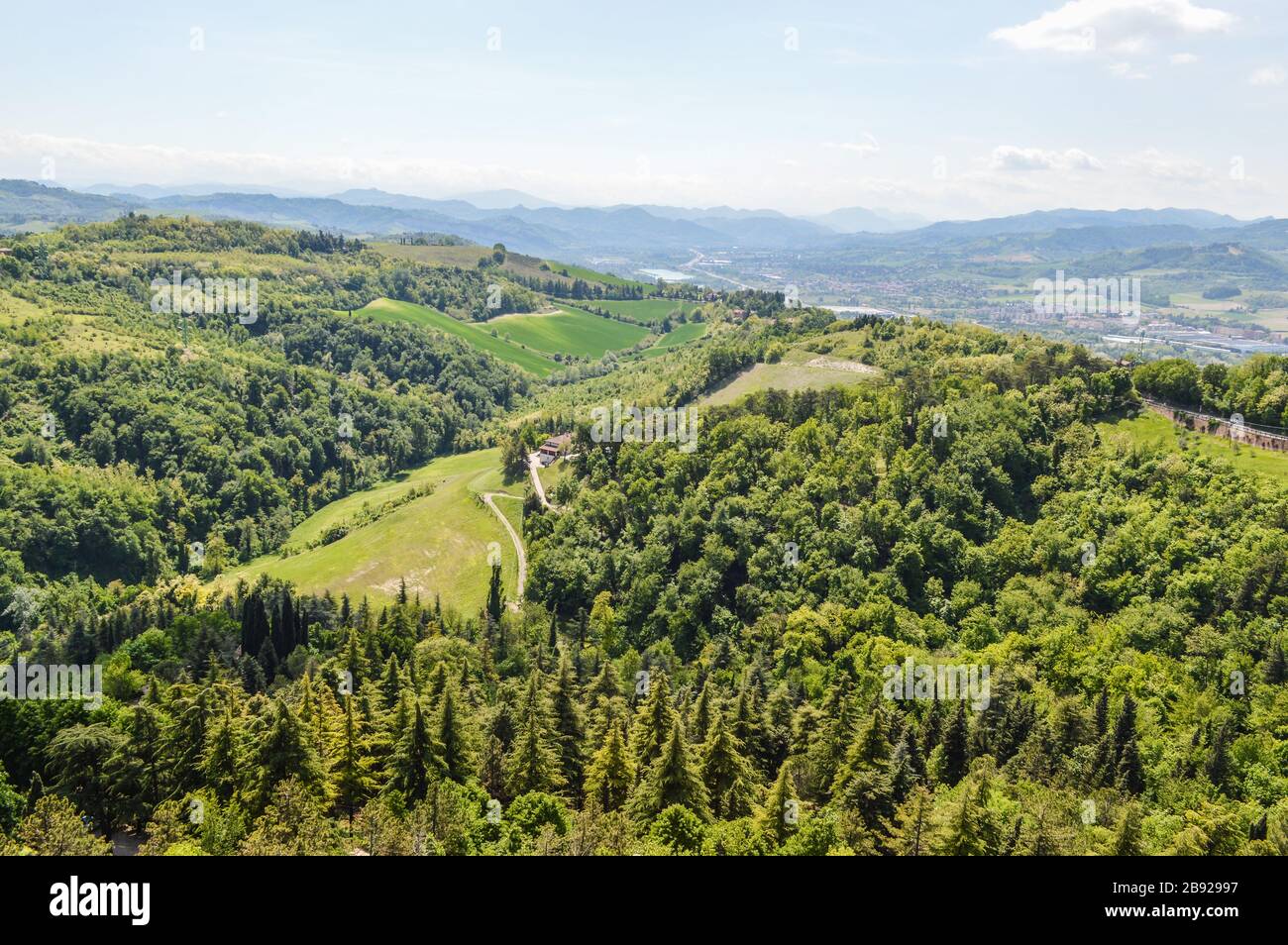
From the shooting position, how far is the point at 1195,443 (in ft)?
356

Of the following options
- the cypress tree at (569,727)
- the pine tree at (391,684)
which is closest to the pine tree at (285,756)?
the pine tree at (391,684)

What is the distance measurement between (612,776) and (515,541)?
91945mm

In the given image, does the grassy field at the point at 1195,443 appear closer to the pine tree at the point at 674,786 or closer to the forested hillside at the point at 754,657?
the forested hillside at the point at 754,657

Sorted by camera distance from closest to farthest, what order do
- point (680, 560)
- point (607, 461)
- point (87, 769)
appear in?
point (87, 769)
point (680, 560)
point (607, 461)

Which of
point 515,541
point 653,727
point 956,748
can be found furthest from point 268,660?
point 956,748

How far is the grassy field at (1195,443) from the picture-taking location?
9888cm

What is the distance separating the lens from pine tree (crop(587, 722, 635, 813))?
58.0 m

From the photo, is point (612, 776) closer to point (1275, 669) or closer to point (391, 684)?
point (391, 684)

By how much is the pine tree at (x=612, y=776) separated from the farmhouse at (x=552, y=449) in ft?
374
